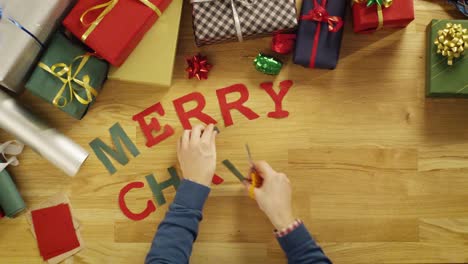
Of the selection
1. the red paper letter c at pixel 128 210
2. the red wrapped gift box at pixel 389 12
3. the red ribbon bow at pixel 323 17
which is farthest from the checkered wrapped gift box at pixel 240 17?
the red paper letter c at pixel 128 210

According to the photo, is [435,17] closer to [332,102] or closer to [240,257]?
[332,102]

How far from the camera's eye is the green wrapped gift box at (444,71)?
1.02 m

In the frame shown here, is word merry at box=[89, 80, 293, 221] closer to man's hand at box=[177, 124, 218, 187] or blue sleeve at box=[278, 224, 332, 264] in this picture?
man's hand at box=[177, 124, 218, 187]

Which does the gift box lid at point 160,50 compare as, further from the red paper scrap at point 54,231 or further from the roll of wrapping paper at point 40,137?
the red paper scrap at point 54,231

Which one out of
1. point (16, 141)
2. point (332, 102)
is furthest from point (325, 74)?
point (16, 141)

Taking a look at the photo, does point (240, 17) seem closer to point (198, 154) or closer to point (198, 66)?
point (198, 66)

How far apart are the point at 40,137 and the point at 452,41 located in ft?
3.18

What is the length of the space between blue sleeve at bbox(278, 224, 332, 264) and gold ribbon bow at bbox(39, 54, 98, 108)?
56 centimetres

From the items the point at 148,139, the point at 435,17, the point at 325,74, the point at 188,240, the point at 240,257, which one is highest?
the point at 435,17

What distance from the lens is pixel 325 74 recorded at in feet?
3.60

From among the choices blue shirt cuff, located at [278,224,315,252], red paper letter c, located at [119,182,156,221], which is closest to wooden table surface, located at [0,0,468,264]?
red paper letter c, located at [119,182,156,221]

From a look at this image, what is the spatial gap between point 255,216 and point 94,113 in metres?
0.48

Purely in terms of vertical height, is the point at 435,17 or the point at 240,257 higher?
the point at 435,17

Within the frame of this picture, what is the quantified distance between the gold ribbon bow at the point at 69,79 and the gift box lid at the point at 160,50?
113mm
